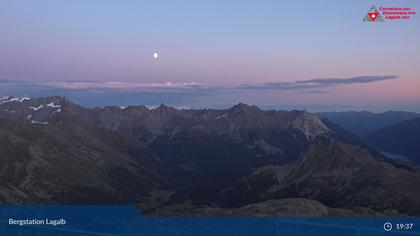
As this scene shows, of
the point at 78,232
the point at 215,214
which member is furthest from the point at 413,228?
the point at 215,214

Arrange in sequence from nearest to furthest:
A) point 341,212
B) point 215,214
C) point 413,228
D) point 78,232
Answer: point 78,232 < point 413,228 < point 341,212 < point 215,214

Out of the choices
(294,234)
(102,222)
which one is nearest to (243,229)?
(294,234)

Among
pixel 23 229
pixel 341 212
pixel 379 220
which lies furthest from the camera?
pixel 341 212

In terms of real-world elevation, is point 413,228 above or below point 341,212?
above

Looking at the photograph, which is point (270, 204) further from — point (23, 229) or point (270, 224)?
point (23, 229)

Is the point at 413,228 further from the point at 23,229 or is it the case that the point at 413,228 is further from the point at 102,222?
the point at 102,222

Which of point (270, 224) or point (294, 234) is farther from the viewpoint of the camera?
point (270, 224)

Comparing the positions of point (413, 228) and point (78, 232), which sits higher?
point (78, 232)

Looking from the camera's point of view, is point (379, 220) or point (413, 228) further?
point (379, 220)

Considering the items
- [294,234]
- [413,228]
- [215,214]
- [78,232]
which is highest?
[78,232]
